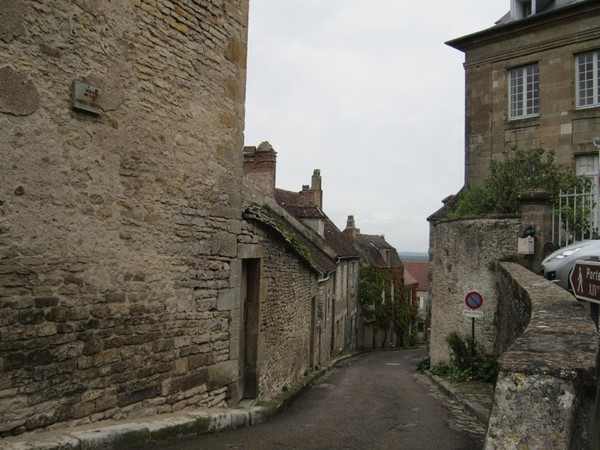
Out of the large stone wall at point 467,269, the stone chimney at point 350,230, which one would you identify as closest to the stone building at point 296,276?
the large stone wall at point 467,269

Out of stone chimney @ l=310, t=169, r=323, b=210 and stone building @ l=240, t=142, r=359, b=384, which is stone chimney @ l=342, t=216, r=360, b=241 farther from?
stone chimney @ l=310, t=169, r=323, b=210

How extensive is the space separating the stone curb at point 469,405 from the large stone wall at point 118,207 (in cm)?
387

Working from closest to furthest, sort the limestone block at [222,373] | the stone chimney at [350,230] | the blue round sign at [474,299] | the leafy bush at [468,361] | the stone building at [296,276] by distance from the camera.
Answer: the limestone block at [222,373]
the stone building at [296,276]
the leafy bush at [468,361]
the blue round sign at [474,299]
the stone chimney at [350,230]

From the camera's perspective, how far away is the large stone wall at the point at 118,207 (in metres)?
4.49

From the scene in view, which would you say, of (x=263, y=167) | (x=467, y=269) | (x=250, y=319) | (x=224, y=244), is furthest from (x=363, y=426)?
(x=263, y=167)

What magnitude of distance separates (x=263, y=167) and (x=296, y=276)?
7.72 metres

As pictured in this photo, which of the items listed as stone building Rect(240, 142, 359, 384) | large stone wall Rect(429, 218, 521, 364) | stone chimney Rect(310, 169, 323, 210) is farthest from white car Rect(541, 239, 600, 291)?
stone chimney Rect(310, 169, 323, 210)

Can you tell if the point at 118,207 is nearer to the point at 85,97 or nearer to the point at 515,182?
the point at 85,97


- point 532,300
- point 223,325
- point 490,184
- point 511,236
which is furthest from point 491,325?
point 223,325

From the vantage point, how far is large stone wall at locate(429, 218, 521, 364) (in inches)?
467

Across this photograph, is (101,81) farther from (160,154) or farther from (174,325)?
(174,325)

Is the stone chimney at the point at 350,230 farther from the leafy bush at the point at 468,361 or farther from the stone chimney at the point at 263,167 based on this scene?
the leafy bush at the point at 468,361

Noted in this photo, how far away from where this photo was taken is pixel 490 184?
13.1 meters

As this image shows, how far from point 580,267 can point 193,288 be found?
4265 mm
